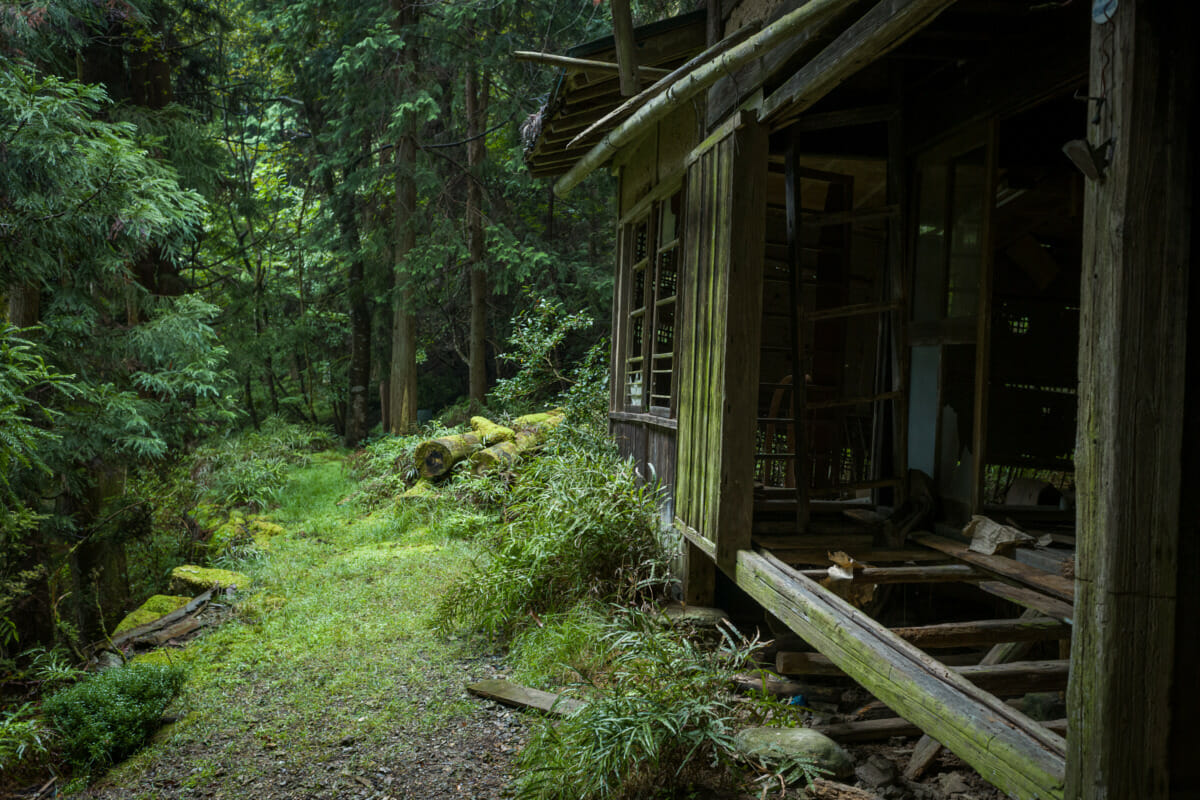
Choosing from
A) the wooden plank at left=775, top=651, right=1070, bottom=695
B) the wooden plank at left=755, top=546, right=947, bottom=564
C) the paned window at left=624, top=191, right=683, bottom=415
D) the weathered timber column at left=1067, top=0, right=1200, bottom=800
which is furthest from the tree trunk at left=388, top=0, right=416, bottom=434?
the weathered timber column at left=1067, top=0, right=1200, bottom=800

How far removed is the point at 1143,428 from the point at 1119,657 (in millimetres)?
551

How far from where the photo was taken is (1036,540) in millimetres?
3992

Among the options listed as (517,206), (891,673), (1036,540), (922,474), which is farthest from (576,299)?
(891,673)

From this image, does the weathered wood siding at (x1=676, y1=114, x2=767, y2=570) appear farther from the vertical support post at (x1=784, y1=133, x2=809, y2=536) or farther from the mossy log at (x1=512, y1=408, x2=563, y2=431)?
the mossy log at (x1=512, y1=408, x2=563, y2=431)

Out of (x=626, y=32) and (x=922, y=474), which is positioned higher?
(x=626, y=32)

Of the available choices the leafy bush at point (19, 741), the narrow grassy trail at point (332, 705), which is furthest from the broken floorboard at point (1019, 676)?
the leafy bush at point (19, 741)

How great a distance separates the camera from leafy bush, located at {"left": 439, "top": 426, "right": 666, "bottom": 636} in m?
5.33

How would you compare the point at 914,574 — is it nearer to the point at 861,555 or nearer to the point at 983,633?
the point at 983,633

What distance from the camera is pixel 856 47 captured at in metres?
3.14

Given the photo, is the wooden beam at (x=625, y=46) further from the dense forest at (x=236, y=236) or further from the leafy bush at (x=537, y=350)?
the leafy bush at (x=537, y=350)

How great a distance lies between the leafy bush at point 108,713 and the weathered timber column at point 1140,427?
4506 mm

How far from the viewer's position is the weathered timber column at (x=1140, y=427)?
5.68 ft

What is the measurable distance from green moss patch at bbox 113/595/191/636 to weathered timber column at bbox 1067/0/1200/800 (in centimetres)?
655

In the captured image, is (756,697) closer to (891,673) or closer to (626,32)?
(891,673)
